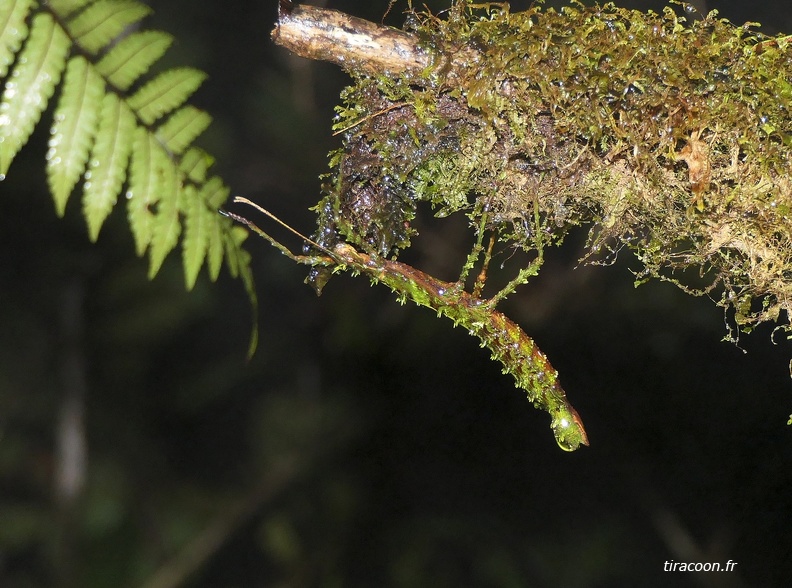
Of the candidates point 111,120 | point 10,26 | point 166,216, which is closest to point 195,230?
point 166,216

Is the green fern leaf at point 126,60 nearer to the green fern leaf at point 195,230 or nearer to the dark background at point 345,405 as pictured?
the green fern leaf at point 195,230

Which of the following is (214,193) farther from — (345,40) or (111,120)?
(345,40)

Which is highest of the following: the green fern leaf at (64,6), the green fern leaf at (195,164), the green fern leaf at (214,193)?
the green fern leaf at (64,6)

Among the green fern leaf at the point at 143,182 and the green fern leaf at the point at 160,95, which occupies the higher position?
the green fern leaf at the point at 160,95

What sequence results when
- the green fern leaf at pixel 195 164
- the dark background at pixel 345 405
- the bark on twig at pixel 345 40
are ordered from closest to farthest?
the bark on twig at pixel 345 40 → the green fern leaf at pixel 195 164 → the dark background at pixel 345 405

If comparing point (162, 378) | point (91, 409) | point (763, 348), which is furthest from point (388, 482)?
point (763, 348)

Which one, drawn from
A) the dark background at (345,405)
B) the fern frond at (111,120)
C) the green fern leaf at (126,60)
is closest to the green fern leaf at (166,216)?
the fern frond at (111,120)
